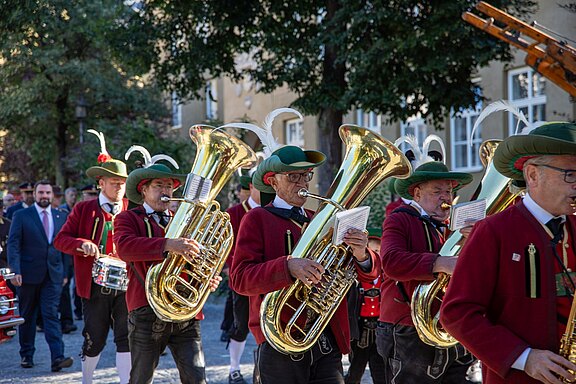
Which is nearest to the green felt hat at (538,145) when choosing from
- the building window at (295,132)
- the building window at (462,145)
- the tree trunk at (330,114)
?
the tree trunk at (330,114)

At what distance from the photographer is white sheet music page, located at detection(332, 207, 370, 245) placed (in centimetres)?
480

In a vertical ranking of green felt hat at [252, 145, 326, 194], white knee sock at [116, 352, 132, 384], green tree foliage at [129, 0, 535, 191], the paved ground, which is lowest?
the paved ground

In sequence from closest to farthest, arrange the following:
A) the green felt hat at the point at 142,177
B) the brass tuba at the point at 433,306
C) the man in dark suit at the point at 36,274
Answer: the brass tuba at the point at 433,306, the green felt hat at the point at 142,177, the man in dark suit at the point at 36,274

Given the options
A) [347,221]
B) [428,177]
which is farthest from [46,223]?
[347,221]

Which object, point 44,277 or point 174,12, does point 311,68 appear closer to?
point 174,12

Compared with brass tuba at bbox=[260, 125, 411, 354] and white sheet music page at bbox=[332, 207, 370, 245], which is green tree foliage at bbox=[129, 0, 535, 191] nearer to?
brass tuba at bbox=[260, 125, 411, 354]

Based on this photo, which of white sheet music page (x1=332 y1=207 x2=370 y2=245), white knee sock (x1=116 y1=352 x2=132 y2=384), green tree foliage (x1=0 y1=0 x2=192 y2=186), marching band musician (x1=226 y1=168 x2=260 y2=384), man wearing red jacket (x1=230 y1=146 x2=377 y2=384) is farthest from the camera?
green tree foliage (x1=0 y1=0 x2=192 y2=186)

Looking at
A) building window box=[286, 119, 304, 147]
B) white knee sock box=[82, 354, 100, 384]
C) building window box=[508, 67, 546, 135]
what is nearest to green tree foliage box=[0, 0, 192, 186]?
building window box=[286, 119, 304, 147]

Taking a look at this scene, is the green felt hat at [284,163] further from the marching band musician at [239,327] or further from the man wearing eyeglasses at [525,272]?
the marching band musician at [239,327]

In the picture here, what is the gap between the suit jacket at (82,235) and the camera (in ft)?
26.1

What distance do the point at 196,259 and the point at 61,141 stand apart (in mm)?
20639

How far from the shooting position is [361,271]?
16.7ft

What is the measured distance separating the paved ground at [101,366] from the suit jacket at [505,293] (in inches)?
221

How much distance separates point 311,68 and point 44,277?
731cm
